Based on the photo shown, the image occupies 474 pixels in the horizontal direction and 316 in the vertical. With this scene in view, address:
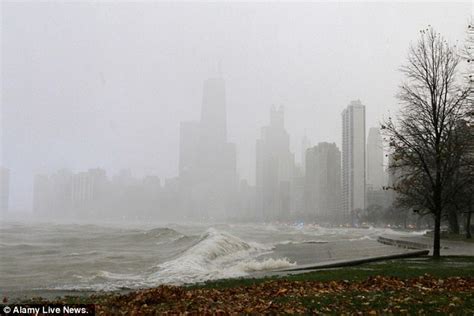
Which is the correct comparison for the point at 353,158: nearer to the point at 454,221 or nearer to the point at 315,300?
the point at 454,221

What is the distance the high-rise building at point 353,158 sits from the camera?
83875mm

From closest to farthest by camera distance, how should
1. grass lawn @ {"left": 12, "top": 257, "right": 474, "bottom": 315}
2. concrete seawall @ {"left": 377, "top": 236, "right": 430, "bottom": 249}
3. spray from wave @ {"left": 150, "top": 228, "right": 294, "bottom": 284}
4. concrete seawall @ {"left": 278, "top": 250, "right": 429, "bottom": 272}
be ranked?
1. grass lawn @ {"left": 12, "top": 257, "right": 474, "bottom": 315}
2. concrete seawall @ {"left": 278, "top": 250, "right": 429, "bottom": 272}
3. spray from wave @ {"left": 150, "top": 228, "right": 294, "bottom": 284}
4. concrete seawall @ {"left": 377, "top": 236, "right": 430, "bottom": 249}

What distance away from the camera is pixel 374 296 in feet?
34.8

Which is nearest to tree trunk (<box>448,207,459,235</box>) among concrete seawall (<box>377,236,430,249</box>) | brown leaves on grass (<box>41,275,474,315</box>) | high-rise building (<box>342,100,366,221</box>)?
concrete seawall (<box>377,236,430,249</box>)

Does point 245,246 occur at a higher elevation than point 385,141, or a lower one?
lower

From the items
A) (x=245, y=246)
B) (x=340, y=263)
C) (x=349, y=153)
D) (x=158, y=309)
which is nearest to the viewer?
(x=158, y=309)

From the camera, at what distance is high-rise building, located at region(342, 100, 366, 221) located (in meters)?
83.9

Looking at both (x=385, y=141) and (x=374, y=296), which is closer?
(x=374, y=296)

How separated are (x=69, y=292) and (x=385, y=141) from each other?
1590cm

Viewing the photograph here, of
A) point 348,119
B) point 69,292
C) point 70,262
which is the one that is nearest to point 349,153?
point 348,119

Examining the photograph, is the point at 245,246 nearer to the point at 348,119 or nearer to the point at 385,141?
the point at 385,141

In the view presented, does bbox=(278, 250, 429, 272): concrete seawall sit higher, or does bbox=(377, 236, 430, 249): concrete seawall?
bbox=(278, 250, 429, 272): concrete seawall
